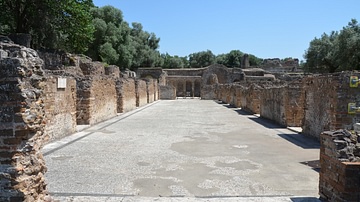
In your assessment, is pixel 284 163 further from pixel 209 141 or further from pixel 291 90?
pixel 291 90

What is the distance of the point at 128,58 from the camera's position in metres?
46.8

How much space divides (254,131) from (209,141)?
2.97 meters

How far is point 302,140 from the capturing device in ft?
33.9

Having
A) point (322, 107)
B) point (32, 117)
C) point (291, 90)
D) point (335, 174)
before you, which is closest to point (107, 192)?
point (32, 117)

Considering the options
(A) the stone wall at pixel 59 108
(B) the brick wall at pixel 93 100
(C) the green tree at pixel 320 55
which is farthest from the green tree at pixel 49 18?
(C) the green tree at pixel 320 55

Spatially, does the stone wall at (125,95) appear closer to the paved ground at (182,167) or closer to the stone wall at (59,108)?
the stone wall at (59,108)

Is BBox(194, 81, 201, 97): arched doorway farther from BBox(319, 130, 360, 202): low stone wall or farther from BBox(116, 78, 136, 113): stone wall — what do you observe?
BBox(319, 130, 360, 202): low stone wall

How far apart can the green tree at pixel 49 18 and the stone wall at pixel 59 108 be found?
36.6ft

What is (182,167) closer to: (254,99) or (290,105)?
(290,105)

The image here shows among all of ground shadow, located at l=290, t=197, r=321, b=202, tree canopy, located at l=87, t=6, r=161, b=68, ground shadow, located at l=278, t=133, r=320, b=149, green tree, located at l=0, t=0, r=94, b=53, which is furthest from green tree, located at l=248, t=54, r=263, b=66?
ground shadow, located at l=290, t=197, r=321, b=202

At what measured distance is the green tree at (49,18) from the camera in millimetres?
20500

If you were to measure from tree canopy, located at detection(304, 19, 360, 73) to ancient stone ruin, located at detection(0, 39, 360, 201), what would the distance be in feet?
51.3

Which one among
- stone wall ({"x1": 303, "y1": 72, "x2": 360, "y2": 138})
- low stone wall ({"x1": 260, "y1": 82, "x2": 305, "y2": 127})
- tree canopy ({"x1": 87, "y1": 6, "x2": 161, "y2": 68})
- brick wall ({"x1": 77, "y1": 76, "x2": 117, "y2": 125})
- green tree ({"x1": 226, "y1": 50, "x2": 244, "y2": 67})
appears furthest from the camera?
green tree ({"x1": 226, "y1": 50, "x2": 244, "y2": 67})

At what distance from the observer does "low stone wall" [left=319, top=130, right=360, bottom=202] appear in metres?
4.24
